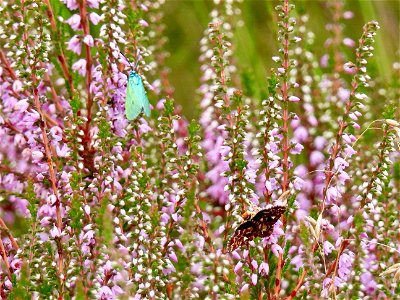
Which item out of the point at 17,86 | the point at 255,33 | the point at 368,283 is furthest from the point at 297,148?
the point at 255,33

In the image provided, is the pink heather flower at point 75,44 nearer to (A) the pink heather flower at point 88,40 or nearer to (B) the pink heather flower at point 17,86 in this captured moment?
(A) the pink heather flower at point 88,40

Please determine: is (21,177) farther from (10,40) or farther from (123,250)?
(123,250)

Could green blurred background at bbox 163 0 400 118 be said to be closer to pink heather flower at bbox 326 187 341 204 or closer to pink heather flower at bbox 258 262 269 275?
pink heather flower at bbox 326 187 341 204

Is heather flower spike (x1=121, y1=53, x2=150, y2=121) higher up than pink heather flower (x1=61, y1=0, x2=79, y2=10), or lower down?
lower down

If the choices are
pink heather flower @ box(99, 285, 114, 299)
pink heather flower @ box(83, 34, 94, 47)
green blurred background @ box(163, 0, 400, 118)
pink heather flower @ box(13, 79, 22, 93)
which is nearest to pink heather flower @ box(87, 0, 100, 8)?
pink heather flower @ box(83, 34, 94, 47)

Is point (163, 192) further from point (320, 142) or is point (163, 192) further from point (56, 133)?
point (320, 142)

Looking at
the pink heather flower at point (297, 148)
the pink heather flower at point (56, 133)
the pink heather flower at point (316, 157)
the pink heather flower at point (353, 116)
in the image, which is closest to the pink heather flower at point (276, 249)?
the pink heather flower at point (297, 148)

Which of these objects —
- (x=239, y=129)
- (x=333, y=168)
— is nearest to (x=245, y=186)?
(x=239, y=129)

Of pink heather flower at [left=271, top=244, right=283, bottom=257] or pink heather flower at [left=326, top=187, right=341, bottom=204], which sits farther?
pink heather flower at [left=326, top=187, right=341, bottom=204]
